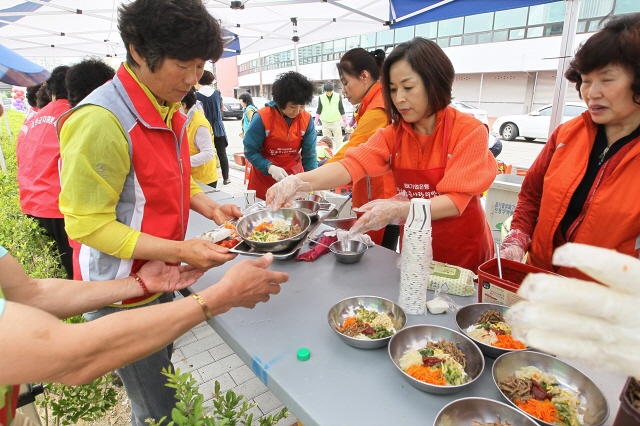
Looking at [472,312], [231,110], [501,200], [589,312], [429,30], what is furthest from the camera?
[231,110]

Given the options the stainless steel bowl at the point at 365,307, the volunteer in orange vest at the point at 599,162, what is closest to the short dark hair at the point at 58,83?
the stainless steel bowl at the point at 365,307

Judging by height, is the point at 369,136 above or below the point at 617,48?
below

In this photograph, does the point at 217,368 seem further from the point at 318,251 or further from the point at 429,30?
the point at 429,30

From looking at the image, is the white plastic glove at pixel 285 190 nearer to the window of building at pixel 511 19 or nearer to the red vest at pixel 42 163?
the red vest at pixel 42 163

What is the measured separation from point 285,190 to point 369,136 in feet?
3.51

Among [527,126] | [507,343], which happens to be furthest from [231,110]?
[507,343]

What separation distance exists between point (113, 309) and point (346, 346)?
1.05 m

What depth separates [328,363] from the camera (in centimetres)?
125

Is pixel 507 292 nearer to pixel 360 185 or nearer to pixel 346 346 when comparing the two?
pixel 346 346

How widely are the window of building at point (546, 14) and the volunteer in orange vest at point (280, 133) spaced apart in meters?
16.3

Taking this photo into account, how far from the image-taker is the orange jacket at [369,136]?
278cm

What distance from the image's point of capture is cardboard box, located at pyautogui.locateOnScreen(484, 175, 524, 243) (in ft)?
11.1

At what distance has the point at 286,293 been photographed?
68.3 inches

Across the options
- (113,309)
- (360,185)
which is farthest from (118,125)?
(360,185)
